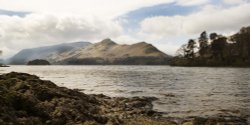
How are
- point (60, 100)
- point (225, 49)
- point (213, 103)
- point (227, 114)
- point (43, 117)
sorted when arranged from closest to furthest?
point (43, 117)
point (60, 100)
point (227, 114)
point (213, 103)
point (225, 49)

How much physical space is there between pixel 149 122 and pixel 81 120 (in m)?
5.48

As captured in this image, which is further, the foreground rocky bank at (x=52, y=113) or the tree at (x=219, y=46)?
the tree at (x=219, y=46)

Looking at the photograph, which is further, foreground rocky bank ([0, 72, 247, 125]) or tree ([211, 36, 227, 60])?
tree ([211, 36, 227, 60])

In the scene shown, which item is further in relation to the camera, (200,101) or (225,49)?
(225,49)

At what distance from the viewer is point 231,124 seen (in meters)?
23.9

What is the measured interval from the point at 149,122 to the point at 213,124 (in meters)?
4.70

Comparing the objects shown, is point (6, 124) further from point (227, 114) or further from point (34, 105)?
point (227, 114)

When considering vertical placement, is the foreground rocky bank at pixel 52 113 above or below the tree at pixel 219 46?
below

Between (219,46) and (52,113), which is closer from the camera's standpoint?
(52,113)

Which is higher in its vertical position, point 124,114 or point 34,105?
point 34,105

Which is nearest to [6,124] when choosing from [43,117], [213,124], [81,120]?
[43,117]

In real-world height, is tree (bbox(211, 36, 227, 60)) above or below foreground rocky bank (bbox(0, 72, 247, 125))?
above

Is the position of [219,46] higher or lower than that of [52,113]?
higher

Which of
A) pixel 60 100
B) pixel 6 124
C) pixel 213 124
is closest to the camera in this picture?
pixel 6 124
